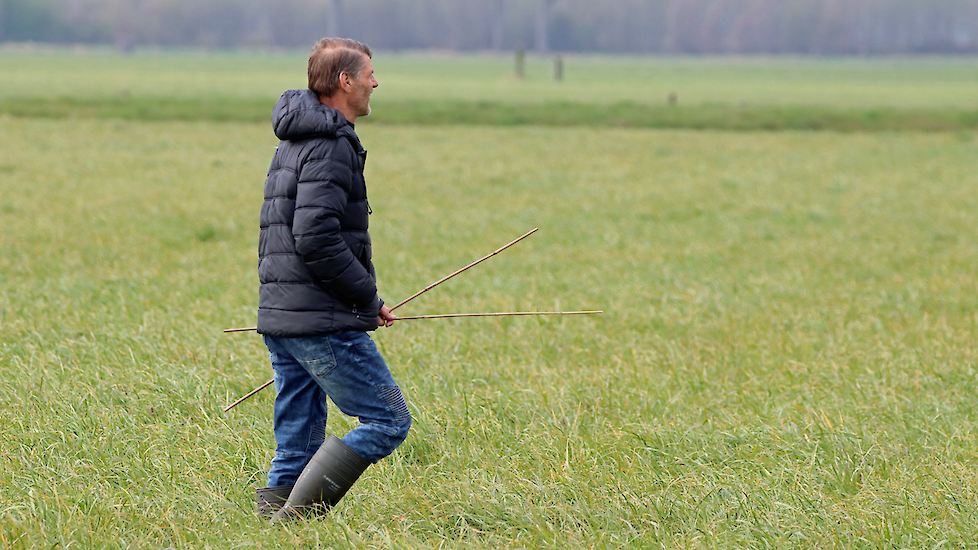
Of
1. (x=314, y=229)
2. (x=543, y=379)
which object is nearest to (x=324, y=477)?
(x=314, y=229)

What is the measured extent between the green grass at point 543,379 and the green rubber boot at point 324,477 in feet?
0.33

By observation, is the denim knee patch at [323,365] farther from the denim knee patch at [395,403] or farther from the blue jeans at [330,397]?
the denim knee patch at [395,403]

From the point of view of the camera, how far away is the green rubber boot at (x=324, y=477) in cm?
411

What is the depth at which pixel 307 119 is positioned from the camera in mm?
3869

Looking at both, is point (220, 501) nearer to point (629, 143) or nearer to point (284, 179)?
point (284, 179)

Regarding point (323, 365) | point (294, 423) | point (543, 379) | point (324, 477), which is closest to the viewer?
point (323, 365)

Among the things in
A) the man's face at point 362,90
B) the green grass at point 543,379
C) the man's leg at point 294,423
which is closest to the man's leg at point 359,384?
the man's leg at point 294,423

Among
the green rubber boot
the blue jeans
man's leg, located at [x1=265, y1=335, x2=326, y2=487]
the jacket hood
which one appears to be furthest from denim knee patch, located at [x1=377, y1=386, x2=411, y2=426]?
the jacket hood

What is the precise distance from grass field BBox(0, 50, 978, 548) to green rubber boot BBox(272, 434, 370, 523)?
9 cm

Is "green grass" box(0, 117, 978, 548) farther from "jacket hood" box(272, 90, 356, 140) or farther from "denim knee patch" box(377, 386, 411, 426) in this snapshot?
"jacket hood" box(272, 90, 356, 140)

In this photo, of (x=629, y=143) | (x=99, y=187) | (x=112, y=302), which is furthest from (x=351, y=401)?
(x=629, y=143)

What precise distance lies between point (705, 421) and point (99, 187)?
14423 mm

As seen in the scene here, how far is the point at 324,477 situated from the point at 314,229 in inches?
42.0

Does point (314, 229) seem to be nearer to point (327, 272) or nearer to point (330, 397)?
point (327, 272)
